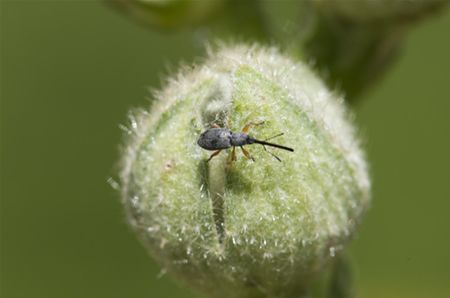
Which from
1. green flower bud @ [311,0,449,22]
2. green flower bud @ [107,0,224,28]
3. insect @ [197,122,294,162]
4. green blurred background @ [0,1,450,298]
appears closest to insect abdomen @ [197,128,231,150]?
insect @ [197,122,294,162]

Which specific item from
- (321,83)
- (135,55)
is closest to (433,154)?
(135,55)

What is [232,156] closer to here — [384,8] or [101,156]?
[384,8]

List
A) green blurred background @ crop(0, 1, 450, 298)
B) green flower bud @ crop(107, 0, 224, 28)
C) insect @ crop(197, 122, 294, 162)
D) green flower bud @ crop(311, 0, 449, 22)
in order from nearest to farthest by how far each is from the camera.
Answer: insect @ crop(197, 122, 294, 162) < green flower bud @ crop(311, 0, 449, 22) < green flower bud @ crop(107, 0, 224, 28) < green blurred background @ crop(0, 1, 450, 298)

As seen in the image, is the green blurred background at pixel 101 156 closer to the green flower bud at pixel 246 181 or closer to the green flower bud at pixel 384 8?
the green flower bud at pixel 384 8

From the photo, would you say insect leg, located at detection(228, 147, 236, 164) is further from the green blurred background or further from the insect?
the green blurred background

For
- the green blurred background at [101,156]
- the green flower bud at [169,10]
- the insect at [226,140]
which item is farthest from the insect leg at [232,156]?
the green blurred background at [101,156]

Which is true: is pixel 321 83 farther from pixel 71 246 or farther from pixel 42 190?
pixel 42 190
